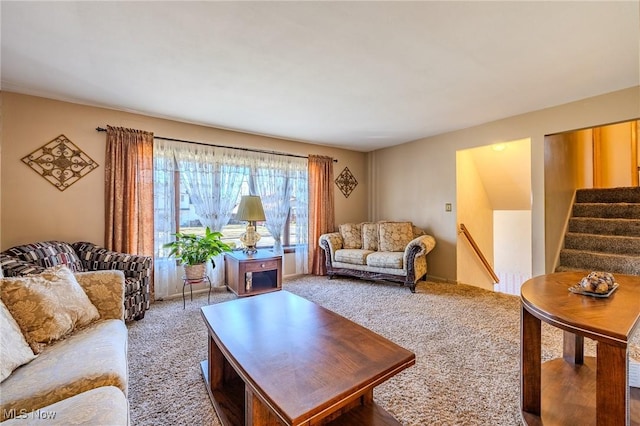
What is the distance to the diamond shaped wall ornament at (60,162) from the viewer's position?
2820 mm

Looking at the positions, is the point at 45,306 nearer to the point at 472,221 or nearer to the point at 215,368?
the point at 215,368

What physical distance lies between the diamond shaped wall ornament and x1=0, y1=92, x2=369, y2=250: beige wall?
41mm

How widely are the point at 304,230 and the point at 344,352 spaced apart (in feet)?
11.6

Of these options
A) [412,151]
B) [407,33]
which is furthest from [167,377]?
[412,151]

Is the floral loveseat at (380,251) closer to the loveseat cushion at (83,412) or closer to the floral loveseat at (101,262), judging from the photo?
the floral loveseat at (101,262)

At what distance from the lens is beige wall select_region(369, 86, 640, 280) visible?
9.73ft

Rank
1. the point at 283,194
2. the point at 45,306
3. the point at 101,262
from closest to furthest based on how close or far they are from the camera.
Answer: the point at 45,306 < the point at 101,262 < the point at 283,194

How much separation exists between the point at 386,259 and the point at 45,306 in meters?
3.47

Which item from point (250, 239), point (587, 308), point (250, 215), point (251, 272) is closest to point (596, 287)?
point (587, 308)

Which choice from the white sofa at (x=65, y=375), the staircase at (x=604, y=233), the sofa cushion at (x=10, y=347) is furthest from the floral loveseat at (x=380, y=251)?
the sofa cushion at (x=10, y=347)

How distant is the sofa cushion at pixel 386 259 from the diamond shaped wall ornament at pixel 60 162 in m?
3.68

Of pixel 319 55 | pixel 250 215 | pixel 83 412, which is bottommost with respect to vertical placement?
pixel 83 412

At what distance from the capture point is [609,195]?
412 cm

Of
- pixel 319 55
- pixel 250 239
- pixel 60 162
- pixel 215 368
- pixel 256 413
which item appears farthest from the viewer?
pixel 250 239
